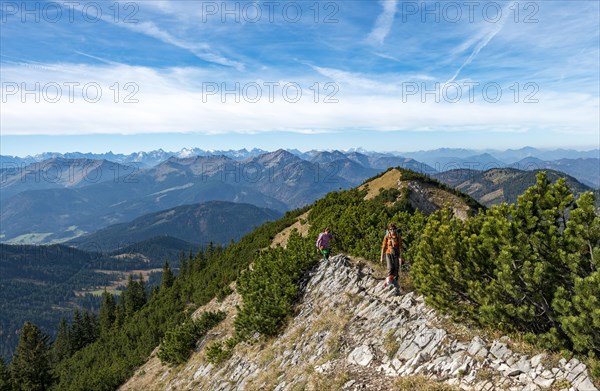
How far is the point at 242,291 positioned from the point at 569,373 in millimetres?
19828

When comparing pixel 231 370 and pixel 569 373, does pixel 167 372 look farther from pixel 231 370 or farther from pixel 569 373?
pixel 569 373

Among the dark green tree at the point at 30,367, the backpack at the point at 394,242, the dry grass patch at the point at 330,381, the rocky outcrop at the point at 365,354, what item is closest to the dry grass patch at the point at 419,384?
the rocky outcrop at the point at 365,354

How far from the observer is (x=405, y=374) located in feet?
38.3

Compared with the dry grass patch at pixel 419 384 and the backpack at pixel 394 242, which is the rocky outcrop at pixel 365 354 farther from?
the backpack at pixel 394 242

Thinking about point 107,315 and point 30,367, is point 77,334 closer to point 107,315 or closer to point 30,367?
point 107,315

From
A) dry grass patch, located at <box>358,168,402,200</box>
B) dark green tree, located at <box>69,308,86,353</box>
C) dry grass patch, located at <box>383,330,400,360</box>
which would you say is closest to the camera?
dry grass patch, located at <box>383,330,400,360</box>

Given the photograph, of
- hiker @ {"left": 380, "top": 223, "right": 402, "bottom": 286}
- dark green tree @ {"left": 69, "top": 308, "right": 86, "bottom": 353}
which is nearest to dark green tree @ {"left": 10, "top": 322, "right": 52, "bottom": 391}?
dark green tree @ {"left": 69, "top": 308, "right": 86, "bottom": 353}

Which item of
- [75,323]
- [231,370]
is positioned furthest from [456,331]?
[75,323]

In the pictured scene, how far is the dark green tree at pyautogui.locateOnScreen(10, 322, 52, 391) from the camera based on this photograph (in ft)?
182

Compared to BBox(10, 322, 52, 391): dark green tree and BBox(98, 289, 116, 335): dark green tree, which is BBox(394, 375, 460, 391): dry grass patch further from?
BBox(98, 289, 116, 335): dark green tree

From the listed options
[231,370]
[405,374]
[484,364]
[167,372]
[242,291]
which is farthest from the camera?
[167,372]

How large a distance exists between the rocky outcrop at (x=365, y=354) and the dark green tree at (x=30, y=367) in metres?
48.1

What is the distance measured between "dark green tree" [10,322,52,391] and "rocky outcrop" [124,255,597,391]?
158 ft

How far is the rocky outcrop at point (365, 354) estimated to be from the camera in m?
9.80
